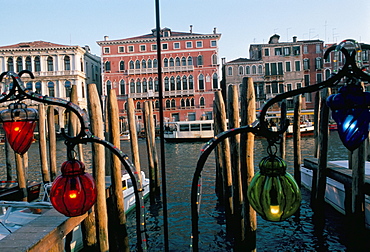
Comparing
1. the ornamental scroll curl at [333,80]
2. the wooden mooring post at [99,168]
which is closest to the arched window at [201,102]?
the wooden mooring post at [99,168]

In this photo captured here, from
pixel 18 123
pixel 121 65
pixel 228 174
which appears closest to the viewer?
pixel 18 123

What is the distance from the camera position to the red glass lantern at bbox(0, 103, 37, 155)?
245 cm

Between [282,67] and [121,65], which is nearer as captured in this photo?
[282,67]

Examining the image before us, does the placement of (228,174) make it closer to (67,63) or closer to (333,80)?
(333,80)

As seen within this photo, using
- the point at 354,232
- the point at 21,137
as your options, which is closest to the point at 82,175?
the point at 21,137

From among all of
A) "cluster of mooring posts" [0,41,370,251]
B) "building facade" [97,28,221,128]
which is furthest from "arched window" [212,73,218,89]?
"cluster of mooring posts" [0,41,370,251]

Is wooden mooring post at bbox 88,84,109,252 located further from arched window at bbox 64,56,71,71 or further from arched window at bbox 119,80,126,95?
arched window at bbox 64,56,71,71

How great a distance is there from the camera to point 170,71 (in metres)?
30.6

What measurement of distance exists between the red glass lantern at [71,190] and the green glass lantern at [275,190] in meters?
1.06

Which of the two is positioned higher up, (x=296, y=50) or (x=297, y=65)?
(x=296, y=50)

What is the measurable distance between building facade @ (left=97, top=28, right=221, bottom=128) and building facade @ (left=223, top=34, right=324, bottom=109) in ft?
8.01

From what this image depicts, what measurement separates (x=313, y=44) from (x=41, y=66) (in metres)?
24.1

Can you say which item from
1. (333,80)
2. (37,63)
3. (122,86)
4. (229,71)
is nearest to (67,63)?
(37,63)

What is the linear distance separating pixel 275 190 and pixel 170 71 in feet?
95.8
